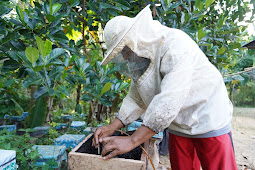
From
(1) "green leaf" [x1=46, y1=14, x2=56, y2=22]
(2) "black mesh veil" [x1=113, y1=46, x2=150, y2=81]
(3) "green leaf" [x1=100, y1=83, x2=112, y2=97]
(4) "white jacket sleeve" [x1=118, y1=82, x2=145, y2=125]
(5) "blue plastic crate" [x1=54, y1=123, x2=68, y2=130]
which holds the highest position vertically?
(1) "green leaf" [x1=46, y1=14, x2=56, y2=22]

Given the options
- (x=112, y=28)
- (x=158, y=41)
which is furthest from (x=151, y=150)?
(x=112, y=28)

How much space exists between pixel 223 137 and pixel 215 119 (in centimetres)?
13

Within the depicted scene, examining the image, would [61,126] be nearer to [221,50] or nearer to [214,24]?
[221,50]

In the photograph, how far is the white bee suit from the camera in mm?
998

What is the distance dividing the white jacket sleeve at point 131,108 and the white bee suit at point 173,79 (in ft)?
0.57

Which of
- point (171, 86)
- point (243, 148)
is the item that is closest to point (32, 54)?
point (171, 86)

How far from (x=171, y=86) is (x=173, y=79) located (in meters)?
0.04

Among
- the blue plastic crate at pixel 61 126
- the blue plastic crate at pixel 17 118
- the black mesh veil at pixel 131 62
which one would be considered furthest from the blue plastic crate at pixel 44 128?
the black mesh veil at pixel 131 62

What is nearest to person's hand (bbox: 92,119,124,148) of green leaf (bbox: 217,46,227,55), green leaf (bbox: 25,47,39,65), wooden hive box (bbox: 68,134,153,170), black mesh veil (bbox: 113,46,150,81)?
wooden hive box (bbox: 68,134,153,170)

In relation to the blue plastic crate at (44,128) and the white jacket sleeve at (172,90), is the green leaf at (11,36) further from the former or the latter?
the blue plastic crate at (44,128)

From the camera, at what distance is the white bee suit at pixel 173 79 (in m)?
1.00

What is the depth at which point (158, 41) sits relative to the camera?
3.74ft

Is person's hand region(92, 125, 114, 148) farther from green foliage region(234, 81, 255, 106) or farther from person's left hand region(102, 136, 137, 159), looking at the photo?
green foliage region(234, 81, 255, 106)

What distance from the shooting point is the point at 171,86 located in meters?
1.00
